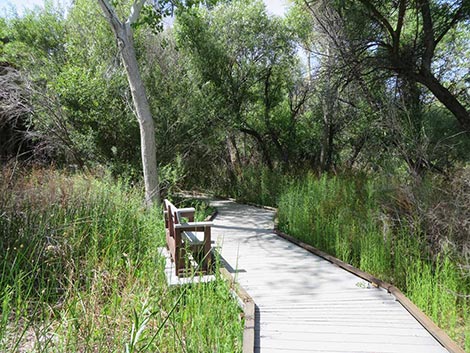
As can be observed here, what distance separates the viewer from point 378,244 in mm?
4121

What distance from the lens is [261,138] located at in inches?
504

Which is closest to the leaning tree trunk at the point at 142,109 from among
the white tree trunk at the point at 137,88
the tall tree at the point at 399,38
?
the white tree trunk at the point at 137,88

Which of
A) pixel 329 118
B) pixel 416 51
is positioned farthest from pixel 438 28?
pixel 329 118

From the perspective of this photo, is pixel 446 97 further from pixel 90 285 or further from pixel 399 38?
pixel 90 285

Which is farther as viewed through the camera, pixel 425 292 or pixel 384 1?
pixel 384 1

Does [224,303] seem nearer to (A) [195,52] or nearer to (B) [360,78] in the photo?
(B) [360,78]

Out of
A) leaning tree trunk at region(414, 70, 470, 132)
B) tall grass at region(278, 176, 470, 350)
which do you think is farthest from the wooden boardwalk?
leaning tree trunk at region(414, 70, 470, 132)

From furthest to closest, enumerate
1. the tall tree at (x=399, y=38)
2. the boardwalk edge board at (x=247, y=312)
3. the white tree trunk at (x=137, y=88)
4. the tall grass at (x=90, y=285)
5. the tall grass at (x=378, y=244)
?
the white tree trunk at (x=137, y=88) < the tall tree at (x=399, y=38) < the tall grass at (x=378, y=244) < the boardwalk edge board at (x=247, y=312) < the tall grass at (x=90, y=285)

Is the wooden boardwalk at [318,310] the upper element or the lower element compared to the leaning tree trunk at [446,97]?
lower

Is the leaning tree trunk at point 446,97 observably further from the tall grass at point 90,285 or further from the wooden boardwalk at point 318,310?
the tall grass at point 90,285

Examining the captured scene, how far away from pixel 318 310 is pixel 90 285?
2.11m

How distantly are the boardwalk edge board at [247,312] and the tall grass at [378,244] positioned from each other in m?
1.57

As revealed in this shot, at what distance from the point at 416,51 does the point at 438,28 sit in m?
0.51

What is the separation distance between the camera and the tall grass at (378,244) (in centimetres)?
315
